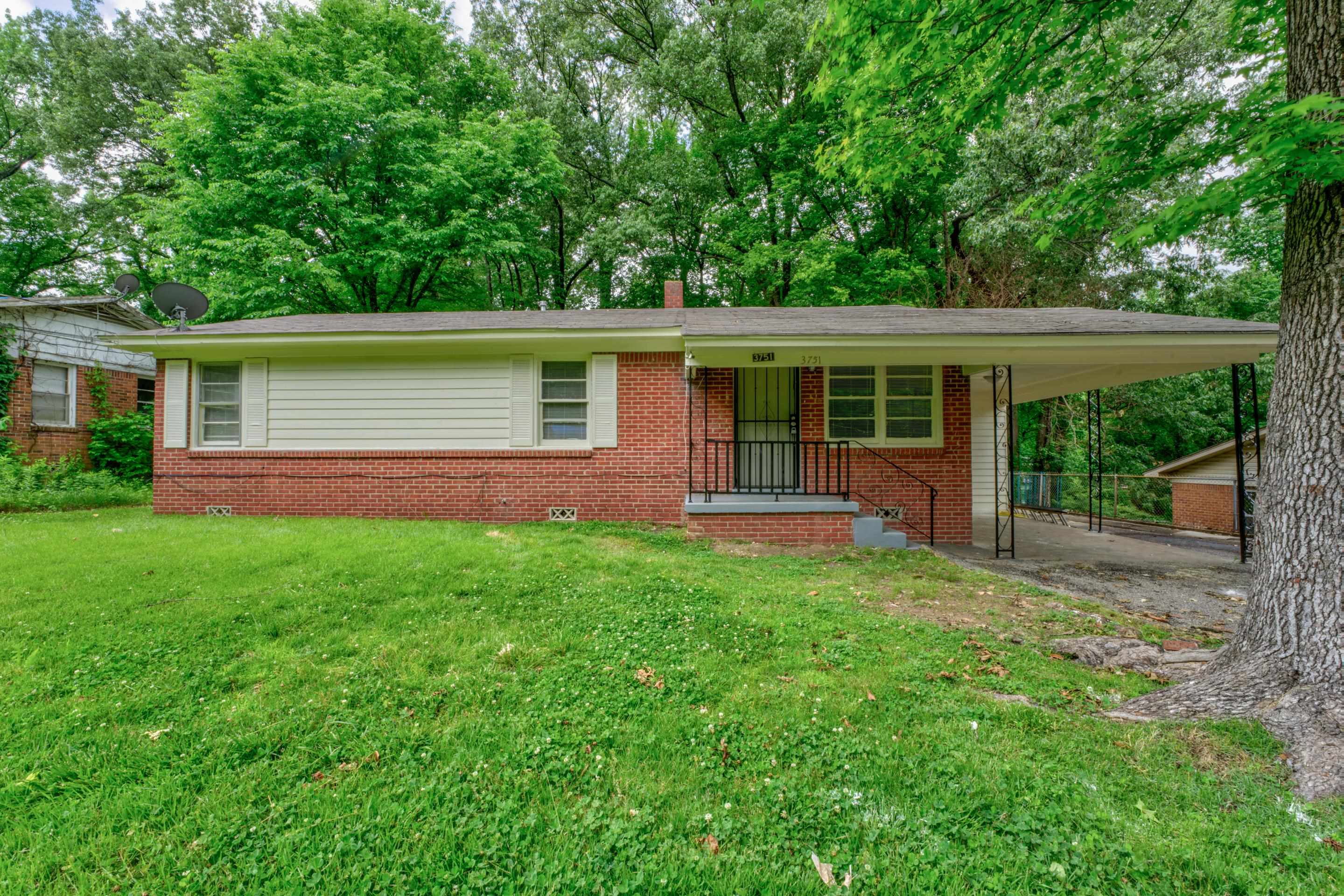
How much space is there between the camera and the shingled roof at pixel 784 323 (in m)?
6.54

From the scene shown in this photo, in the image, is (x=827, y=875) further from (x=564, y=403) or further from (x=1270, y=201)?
(x=564, y=403)

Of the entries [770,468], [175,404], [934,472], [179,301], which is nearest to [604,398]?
[770,468]

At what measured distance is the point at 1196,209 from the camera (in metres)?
2.98

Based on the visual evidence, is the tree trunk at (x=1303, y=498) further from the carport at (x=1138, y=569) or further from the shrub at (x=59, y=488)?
the shrub at (x=59, y=488)

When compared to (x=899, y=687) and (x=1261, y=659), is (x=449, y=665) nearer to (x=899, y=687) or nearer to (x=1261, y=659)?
(x=899, y=687)

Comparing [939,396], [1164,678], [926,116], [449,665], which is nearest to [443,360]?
[449,665]

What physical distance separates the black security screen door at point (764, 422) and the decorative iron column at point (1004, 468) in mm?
2804

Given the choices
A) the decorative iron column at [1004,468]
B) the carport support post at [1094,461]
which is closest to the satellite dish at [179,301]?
the decorative iron column at [1004,468]

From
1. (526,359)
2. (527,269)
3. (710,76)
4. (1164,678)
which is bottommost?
(1164,678)

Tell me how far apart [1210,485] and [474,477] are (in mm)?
15080

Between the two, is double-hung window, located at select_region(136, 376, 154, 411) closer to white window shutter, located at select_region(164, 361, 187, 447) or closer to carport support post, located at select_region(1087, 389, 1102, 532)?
white window shutter, located at select_region(164, 361, 187, 447)

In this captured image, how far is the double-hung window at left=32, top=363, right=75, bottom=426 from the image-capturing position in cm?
1244

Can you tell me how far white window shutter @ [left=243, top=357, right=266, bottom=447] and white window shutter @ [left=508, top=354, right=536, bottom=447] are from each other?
4038mm

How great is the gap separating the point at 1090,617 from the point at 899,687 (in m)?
2.55
